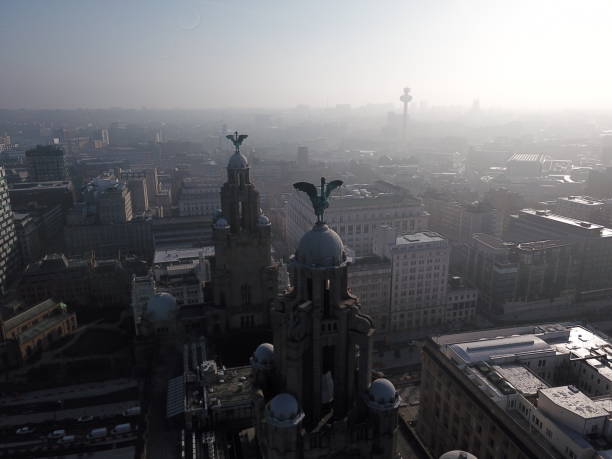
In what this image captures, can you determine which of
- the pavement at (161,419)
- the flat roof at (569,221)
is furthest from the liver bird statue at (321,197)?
the flat roof at (569,221)

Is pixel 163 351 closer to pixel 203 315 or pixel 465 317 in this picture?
pixel 203 315

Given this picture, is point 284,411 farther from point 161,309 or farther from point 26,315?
point 26,315

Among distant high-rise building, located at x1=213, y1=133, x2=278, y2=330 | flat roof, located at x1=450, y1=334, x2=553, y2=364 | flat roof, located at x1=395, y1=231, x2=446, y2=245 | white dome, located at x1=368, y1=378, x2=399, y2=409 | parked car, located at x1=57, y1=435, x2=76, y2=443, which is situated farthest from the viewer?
flat roof, located at x1=395, y1=231, x2=446, y2=245

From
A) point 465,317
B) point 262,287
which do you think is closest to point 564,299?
point 465,317

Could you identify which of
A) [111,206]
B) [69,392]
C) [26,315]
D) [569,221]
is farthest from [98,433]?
[569,221]

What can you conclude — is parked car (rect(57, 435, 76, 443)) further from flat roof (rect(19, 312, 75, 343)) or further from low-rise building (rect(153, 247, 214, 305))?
low-rise building (rect(153, 247, 214, 305))

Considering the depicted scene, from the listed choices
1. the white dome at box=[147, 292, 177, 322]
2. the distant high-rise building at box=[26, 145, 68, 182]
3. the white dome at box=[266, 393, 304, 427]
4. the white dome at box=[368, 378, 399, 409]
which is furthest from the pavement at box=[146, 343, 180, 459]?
the distant high-rise building at box=[26, 145, 68, 182]
